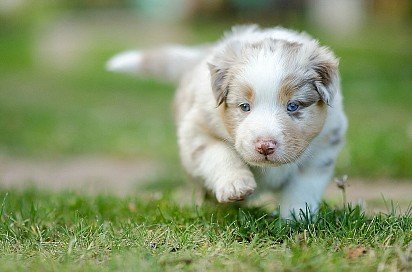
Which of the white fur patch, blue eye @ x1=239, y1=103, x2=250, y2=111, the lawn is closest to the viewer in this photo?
→ the lawn

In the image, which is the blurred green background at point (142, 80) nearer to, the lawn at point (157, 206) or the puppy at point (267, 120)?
→ the lawn at point (157, 206)

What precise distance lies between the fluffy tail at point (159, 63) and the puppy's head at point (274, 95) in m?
1.56

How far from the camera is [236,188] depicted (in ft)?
14.7

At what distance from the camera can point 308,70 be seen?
14.9 feet

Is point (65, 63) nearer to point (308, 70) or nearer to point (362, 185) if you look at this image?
point (362, 185)

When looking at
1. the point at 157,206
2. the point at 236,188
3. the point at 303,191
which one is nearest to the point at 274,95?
the point at 236,188

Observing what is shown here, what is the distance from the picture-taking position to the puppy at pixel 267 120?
4.40 meters

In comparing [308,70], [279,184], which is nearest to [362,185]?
[279,184]

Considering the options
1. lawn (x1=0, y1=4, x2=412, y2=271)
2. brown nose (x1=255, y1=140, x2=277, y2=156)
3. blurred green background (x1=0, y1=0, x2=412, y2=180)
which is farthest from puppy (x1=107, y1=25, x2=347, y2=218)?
blurred green background (x1=0, y1=0, x2=412, y2=180)

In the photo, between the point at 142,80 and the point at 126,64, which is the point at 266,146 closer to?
the point at 126,64

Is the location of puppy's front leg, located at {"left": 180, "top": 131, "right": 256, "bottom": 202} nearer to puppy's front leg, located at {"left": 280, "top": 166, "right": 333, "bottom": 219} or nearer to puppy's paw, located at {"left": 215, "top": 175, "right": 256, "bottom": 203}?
puppy's paw, located at {"left": 215, "top": 175, "right": 256, "bottom": 203}

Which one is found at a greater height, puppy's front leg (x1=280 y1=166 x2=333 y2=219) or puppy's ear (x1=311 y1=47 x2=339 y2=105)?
puppy's ear (x1=311 y1=47 x2=339 y2=105)

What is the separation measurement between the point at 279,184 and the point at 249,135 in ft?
2.54

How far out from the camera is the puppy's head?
4328mm
